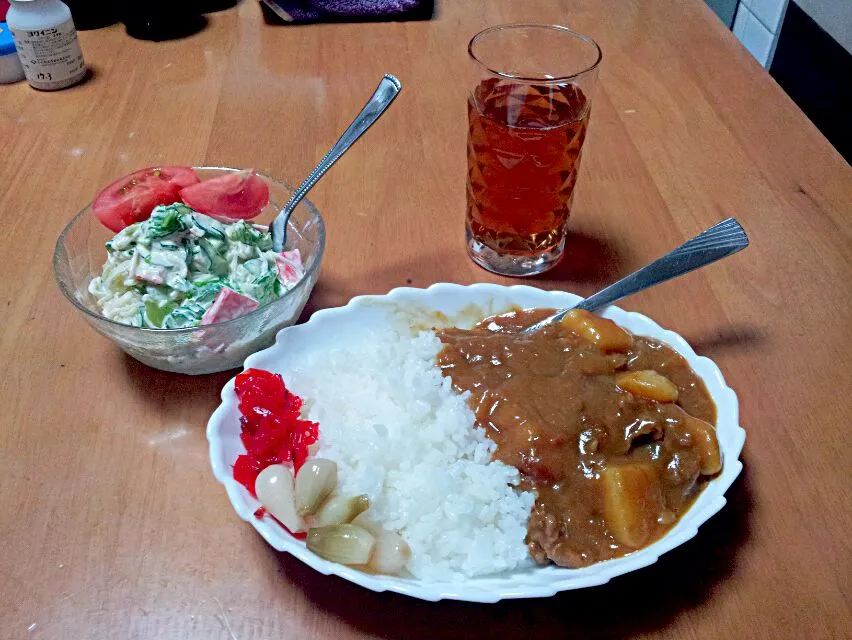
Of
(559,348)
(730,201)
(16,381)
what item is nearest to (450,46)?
(730,201)

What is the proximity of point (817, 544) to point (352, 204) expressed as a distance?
1027 mm

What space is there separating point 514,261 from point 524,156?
219mm

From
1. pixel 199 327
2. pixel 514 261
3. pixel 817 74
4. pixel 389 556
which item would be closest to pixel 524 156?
pixel 514 261

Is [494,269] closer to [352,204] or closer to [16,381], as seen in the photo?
[352,204]

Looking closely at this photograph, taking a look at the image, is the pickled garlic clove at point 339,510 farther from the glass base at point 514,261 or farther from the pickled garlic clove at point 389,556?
the glass base at point 514,261

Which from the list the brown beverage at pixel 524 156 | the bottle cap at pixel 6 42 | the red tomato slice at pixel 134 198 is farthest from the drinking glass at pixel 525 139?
the bottle cap at pixel 6 42

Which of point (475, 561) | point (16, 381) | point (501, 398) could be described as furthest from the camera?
point (16, 381)

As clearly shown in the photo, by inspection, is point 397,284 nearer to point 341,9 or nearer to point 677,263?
point 677,263

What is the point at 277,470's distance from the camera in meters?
0.87

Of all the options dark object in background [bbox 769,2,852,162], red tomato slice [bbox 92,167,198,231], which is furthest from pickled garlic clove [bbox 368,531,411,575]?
dark object in background [bbox 769,2,852,162]

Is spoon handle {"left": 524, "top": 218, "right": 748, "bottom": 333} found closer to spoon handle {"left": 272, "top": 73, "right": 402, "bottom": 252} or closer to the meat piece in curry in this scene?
the meat piece in curry

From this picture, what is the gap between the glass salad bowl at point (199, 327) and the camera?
1.03 metres

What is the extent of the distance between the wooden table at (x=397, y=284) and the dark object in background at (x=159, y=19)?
1.4 inches

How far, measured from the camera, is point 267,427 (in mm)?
940
